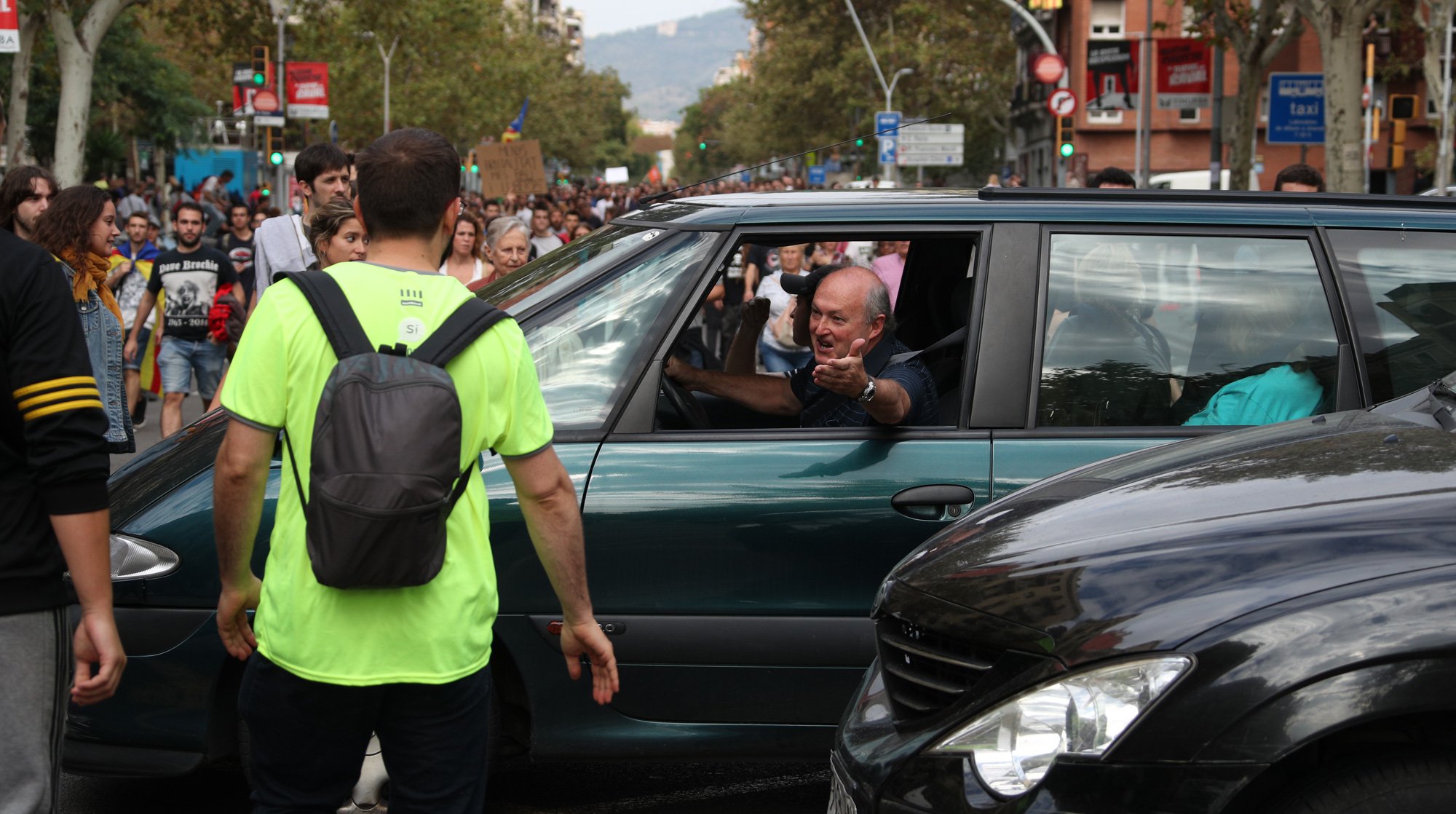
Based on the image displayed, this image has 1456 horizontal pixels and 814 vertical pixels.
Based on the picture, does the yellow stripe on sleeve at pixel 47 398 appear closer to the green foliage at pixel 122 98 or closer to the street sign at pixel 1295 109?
the street sign at pixel 1295 109

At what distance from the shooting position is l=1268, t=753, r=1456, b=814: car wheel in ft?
7.78

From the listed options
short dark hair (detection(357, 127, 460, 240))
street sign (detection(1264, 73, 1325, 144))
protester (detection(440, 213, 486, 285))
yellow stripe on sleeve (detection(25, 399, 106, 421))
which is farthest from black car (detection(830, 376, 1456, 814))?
street sign (detection(1264, 73, 1325, 144))

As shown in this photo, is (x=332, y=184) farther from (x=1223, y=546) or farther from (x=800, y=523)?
(x=1223, y=546)

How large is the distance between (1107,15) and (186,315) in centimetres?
5062

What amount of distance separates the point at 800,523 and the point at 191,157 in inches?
2499

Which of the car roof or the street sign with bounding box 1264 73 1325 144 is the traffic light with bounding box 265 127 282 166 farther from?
the car roof

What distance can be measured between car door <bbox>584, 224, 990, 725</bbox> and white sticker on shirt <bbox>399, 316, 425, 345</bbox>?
1.25m

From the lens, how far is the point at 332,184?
6809 millimetres

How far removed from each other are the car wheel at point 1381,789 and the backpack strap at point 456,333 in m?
1.50

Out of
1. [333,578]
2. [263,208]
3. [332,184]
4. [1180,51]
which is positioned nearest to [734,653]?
[333,578]

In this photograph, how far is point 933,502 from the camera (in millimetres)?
3859

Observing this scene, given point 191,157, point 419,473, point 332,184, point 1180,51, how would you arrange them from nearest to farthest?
point 419,473
point 332,184
point 1180,51
point 191,157

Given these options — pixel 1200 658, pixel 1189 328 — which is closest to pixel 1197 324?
pixel 1189 328

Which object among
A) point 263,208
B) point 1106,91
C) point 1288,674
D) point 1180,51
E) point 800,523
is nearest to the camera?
point 1288,674
